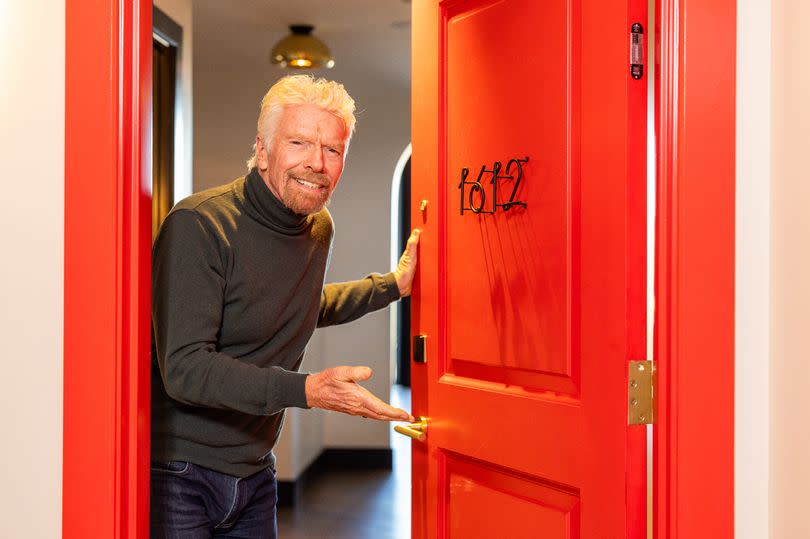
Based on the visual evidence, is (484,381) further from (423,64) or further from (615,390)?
(423,64)

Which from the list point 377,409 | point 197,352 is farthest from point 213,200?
point 377,409

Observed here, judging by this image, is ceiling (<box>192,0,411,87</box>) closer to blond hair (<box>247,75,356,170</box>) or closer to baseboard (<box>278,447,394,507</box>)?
blond hair (<box>247,75,356,170</box>)

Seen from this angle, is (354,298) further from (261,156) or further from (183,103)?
(183,103)

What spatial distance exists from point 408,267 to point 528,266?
0.55 metres

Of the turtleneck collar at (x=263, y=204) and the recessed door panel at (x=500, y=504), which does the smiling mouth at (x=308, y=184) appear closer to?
the turtleneck collar at (x=263, y=204)

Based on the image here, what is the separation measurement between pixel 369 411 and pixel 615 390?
0.52 metres

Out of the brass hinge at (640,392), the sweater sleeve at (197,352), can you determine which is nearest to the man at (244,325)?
the sweater sleeve at (197,352)

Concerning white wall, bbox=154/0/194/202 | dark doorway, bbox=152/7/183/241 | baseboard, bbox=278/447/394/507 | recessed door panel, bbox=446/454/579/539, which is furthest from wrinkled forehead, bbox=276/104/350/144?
baseboard, bbox=278/447/394/507

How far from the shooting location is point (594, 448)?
1.67m

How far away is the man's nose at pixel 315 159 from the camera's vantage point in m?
2.07
